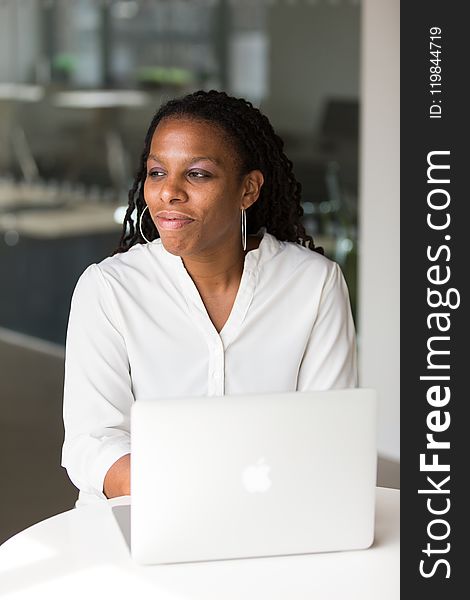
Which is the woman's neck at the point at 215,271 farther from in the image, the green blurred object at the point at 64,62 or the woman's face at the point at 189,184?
the green blurred object at the point at 64,62

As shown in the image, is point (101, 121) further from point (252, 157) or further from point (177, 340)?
point (177, 340)

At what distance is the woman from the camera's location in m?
2.31

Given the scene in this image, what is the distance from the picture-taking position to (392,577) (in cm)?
184

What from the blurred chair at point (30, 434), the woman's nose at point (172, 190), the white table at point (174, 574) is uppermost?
the woman's nose at point (172, 190)

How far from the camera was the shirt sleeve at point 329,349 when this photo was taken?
97.8 inches

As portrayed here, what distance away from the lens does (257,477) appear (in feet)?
5.74

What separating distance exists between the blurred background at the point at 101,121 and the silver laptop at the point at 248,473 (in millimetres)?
2746

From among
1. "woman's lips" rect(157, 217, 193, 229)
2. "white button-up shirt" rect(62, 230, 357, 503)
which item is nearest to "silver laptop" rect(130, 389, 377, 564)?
"white button-up shirt" rect(62, 230, 357, 503)

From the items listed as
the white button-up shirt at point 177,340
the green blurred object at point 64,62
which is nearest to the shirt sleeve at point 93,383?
the white button-up shirt at point 177,340

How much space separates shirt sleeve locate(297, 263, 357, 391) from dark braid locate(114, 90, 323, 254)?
220 mm

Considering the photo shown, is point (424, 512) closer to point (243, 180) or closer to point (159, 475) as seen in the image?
point (159, 475)

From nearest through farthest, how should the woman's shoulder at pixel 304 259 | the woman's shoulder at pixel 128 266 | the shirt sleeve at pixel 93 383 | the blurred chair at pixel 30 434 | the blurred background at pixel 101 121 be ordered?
1. the shirt sleeve at pixel 93 383
2. the woman's shoulder at pixel 128 266
3. the woman's shoulder at pixel 304 259
4. the blurred chair at pixel 30 434
5. the blurred background at pixel 101 121

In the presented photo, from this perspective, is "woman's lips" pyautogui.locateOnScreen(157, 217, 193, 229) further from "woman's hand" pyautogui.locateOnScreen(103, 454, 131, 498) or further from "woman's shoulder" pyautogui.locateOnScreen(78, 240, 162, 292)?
"woman's hand" pyautogui.locateOnScreen(103, 454, 131, 498)

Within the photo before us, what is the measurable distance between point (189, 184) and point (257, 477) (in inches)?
30.1
